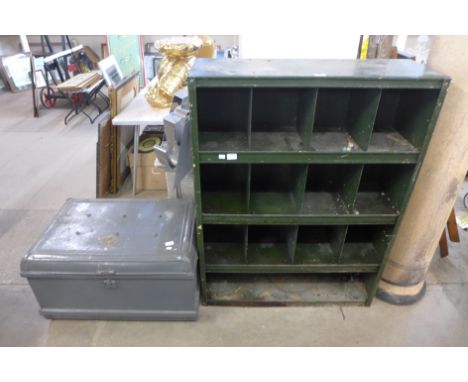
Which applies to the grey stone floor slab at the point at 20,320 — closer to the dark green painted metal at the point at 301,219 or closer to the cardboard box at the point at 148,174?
the dark green painted metal at the point at 301,219

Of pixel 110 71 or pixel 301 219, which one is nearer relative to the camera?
pixel 301 219

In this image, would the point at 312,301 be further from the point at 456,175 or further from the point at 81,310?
the point at 81,310

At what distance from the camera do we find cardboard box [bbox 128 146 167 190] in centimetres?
286

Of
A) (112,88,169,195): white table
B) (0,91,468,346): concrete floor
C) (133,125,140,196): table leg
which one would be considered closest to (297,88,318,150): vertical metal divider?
(0,91,468,346): concrete floor

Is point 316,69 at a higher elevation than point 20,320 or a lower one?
higher

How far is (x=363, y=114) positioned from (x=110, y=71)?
10.2 ft

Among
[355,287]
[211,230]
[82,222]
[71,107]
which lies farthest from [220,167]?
[71,107]

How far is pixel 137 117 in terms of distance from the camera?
103 inches

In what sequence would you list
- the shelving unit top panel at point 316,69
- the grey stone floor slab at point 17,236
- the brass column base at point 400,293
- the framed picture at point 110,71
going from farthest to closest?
the framed picture at point 110,71, the grey stone floor slab at point 17,236, the brass column base at point 400,293, the shelving unit top panel at point 316,69

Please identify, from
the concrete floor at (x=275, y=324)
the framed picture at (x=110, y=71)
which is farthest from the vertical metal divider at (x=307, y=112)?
the framed picture at (x=110, y=71)

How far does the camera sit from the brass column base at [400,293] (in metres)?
1.87

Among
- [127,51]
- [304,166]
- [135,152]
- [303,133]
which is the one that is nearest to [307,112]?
[303,133]

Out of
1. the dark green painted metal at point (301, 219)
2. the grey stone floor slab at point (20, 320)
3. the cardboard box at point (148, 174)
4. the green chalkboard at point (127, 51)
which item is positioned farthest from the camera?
the green chalkboard at point (127, 51)

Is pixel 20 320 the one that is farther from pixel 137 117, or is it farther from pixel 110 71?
pixel 110 71
